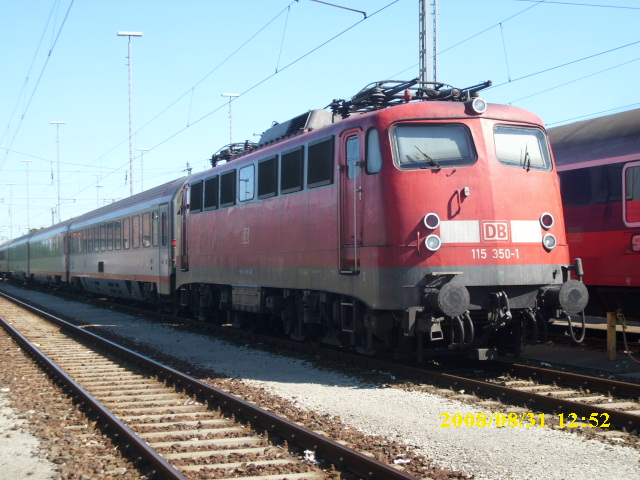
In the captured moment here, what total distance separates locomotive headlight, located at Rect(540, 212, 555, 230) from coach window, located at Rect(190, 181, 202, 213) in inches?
337

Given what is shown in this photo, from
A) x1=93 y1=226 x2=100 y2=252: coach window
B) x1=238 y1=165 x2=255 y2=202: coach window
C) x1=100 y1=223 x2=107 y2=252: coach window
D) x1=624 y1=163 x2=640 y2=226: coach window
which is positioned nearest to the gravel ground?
x1=238 y1=165 x2=255 y2=202: coach window

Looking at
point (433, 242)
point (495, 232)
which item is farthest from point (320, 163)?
point (495, 232)

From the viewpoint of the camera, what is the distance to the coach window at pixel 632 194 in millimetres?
11586

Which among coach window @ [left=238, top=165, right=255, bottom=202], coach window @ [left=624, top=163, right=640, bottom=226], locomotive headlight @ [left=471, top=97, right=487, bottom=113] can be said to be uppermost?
locomotive headlight @ [left=471, top=97, right=487, bottom=113]

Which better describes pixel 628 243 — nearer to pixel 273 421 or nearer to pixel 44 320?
pixel 273 421

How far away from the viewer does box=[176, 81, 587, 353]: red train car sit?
8703mm

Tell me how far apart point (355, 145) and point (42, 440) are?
17.6 ft

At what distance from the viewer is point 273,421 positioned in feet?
22.0

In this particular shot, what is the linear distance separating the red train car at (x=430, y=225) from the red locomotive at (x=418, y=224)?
0.7 inches

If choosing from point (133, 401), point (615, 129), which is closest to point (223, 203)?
point (133, 401)

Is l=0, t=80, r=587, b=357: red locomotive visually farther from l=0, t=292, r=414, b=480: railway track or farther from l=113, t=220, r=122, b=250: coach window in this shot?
l=113, t=220, r=122, b=250: coach window

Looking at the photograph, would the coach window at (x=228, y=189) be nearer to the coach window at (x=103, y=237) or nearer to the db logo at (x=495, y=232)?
the db logo at (x=495, y=232)

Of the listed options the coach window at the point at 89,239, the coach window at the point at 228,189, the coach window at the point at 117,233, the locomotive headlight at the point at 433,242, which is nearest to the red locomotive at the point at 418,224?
the locomotive headlight at the point at 433,242

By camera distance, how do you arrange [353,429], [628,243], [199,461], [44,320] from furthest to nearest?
[44,320] < [628,243] < [353,429] < [199,461]
